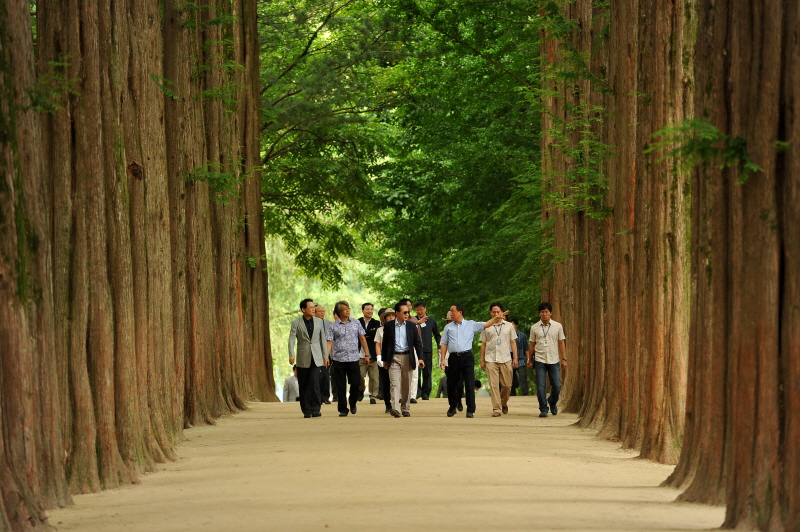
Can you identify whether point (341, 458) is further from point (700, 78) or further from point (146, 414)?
point (700, 78)

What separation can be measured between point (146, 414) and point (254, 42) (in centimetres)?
1672

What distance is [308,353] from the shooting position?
2128cm

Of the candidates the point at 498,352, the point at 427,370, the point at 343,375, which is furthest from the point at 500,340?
the point at 427,370

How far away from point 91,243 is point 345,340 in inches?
384

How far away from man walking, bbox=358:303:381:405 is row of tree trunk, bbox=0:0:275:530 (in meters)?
5.86

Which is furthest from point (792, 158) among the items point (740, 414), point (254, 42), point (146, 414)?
point (254, 42)

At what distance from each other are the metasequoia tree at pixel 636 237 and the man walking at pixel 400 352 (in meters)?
3.06

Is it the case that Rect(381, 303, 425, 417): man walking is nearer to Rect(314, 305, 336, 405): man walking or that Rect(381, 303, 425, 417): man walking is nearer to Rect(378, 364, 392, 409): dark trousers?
Rect(378, 364, 392, 409): dark trousers

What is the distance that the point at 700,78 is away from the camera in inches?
393

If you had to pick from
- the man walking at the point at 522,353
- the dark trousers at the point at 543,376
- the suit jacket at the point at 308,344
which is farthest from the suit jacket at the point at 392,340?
the man walking at the point at 522,353

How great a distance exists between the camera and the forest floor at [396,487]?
913cm

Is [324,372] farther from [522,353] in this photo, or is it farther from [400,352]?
[522,353]

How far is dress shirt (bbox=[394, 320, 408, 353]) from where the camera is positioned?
822 inches

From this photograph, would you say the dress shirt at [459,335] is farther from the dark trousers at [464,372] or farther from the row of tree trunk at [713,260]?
the row of tree trunk at [713,260]
